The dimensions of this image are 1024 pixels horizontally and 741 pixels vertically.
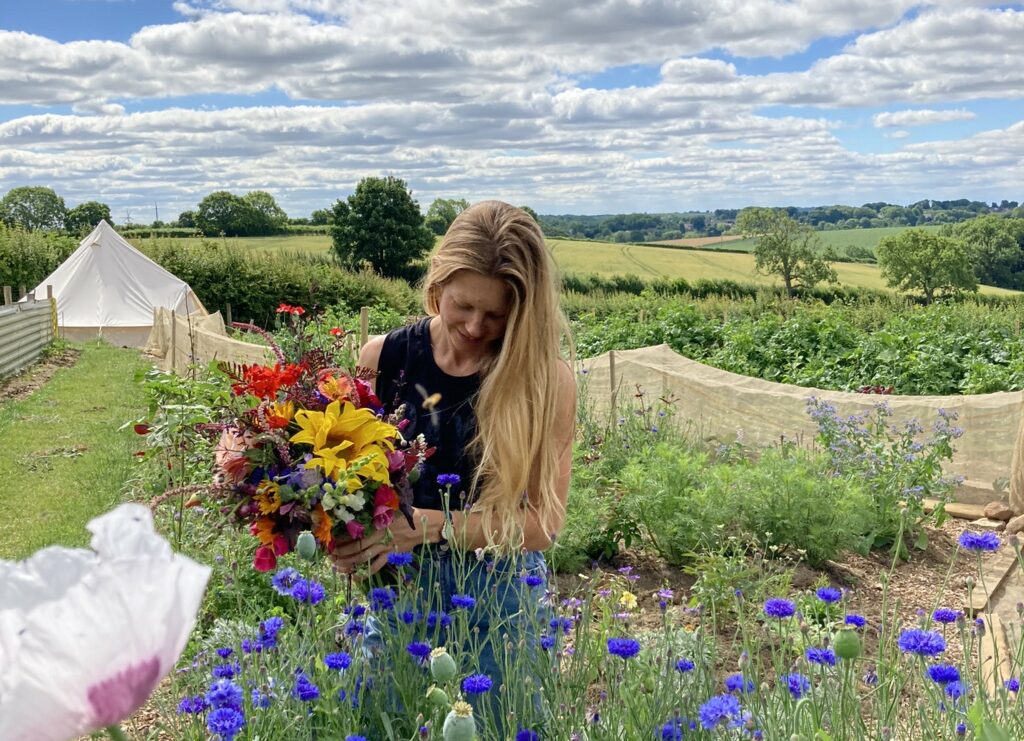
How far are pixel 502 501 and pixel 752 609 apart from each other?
1468 mm

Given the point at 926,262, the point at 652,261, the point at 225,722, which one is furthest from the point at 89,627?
the point at 926,262

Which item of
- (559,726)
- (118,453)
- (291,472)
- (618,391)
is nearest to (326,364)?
(291,472)

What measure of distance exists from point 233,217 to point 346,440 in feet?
182

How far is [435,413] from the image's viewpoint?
2543mm

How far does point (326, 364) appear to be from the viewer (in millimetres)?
2215

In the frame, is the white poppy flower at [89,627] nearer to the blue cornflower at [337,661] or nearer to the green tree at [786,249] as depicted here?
the blue cornflower at [337,661]

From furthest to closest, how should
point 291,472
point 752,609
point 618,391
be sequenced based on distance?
point 618,391, point 752,609, point 291,472

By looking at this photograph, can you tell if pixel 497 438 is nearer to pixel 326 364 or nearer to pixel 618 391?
pixel 326 364

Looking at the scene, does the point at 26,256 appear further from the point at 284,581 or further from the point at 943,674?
the point at 943,674

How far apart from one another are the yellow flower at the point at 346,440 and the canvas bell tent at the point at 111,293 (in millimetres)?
19513

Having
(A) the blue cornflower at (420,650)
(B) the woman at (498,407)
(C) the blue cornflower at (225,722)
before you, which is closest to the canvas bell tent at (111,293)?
(B) the woman at (498,407)

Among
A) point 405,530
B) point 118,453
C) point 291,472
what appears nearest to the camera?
point 291,472

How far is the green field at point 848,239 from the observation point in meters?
50.8

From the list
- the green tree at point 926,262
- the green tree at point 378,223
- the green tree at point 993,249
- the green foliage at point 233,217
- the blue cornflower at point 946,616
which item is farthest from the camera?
the green foliage at point 233,217
